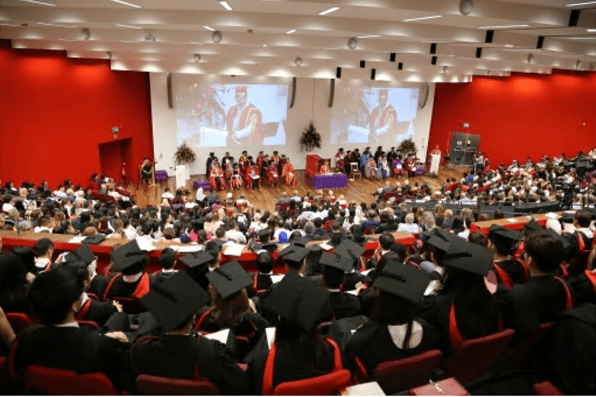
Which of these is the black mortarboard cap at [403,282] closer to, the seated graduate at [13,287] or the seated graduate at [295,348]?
the seated graduate at [295,348]

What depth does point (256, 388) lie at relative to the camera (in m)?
2.67

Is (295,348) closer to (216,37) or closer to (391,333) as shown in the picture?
(391,333)

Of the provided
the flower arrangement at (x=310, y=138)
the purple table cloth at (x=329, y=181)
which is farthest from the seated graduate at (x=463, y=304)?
the flower arrangement at (x=310, y=138)

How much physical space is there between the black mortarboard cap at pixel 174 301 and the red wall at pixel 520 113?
21040mm

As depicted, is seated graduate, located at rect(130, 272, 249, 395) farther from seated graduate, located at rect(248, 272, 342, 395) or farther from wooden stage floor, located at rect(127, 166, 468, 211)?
wooden stage floor, located at rect(127, 166, 468, 211)

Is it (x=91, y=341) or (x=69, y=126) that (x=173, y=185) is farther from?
(x=91, y=341)

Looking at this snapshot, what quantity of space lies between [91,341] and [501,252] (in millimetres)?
3701

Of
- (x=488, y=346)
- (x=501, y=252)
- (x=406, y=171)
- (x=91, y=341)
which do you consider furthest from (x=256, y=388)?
(x=406, y=171)

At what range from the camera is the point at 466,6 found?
5.59 meters

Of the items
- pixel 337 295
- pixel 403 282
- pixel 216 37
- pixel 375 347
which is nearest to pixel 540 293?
pixel 403 282

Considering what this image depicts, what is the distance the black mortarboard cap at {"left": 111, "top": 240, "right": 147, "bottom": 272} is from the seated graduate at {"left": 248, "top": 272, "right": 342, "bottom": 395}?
1763 mm

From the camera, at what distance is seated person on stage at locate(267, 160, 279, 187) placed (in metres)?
17.5

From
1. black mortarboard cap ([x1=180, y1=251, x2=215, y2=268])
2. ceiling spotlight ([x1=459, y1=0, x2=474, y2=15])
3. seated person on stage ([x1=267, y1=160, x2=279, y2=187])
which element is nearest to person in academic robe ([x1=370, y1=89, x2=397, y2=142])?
seated person on stage ([x1=267, y1=160, x2=279, y2=187])

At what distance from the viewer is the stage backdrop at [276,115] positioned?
17.6m
